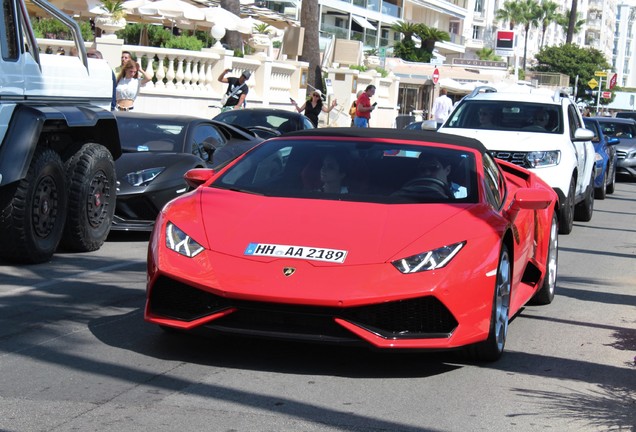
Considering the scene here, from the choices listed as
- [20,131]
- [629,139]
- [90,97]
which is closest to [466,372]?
[20,131]

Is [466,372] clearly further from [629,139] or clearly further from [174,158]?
[629,139]

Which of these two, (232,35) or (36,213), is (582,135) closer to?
(36,213)

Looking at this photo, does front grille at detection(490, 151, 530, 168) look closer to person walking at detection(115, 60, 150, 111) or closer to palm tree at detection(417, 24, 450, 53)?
person walking at detection(115, 60, 150, 111)

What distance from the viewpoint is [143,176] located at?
470 inches

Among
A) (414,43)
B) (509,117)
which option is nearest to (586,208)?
(509,117)

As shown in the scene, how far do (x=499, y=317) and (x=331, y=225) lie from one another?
1.15 metres

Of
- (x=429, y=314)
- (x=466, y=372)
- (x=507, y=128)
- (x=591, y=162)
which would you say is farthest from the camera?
(x=591, y=162)

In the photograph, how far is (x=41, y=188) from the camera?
32.3ft

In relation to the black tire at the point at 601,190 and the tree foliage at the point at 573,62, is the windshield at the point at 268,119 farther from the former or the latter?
the tree foliage at the point at 573,62

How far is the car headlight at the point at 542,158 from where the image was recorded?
1480 cm

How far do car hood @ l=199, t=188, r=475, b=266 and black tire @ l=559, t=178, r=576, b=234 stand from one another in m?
8.20

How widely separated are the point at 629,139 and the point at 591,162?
13.1m

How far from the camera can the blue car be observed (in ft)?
71.0

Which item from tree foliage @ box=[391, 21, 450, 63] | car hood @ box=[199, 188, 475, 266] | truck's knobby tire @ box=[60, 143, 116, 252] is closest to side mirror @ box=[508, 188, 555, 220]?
car hood @ box=[199, 188, 475, 266]
